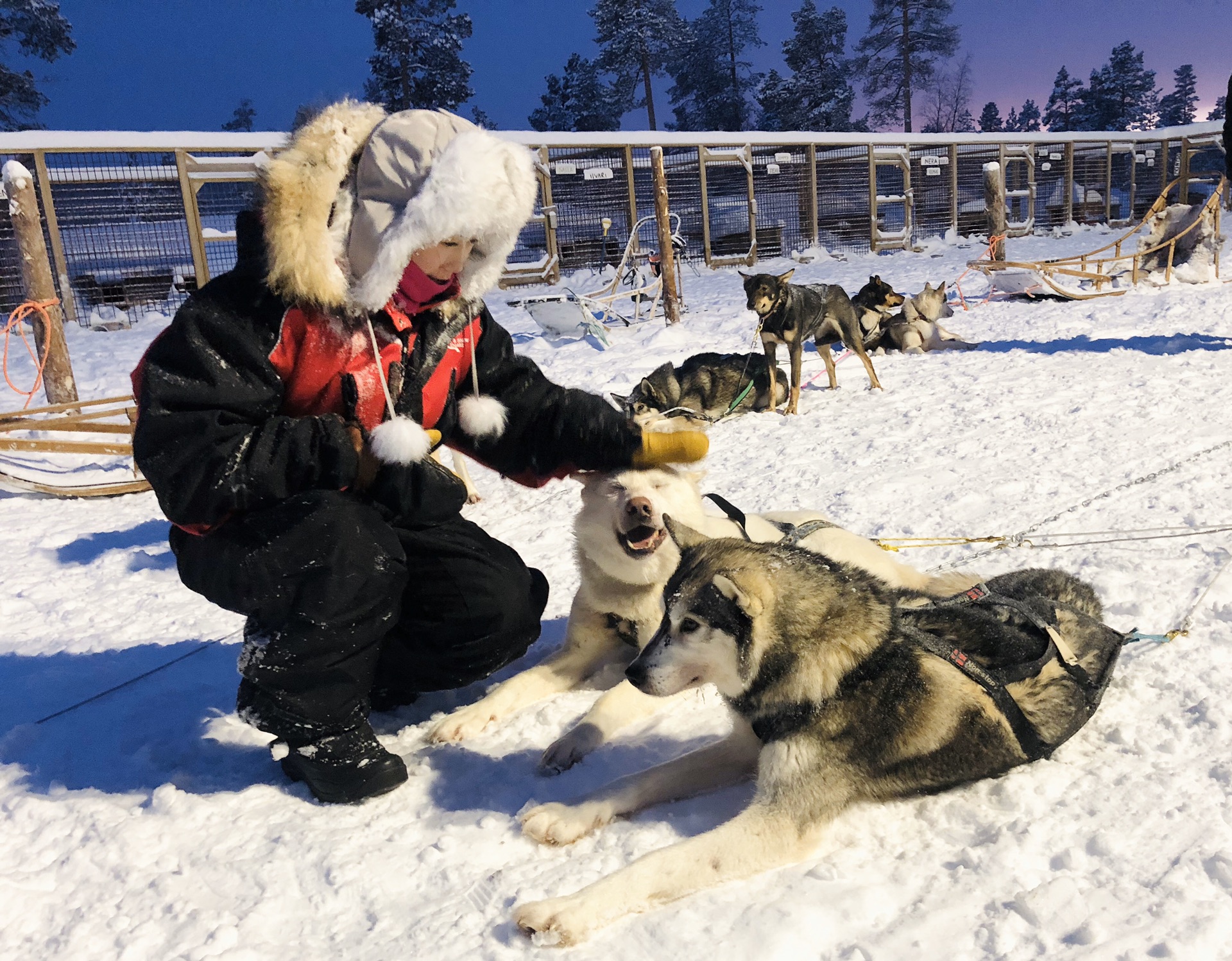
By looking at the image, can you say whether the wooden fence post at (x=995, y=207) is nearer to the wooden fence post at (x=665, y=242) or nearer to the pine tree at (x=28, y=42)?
the wooden fence post at (x=665, y=242)

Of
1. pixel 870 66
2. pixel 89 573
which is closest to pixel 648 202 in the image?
pixel 89 573

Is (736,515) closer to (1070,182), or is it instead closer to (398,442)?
(398,442)

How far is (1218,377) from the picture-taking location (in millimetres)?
5102

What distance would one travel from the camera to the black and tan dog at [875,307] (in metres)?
7.70

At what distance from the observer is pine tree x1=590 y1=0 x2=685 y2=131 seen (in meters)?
31.8

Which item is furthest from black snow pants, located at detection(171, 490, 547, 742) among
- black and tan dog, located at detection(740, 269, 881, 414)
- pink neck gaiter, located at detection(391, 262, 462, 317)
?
black and tan dog, located at detection(740, 269, 881, 414)

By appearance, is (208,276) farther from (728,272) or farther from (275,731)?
(275,731)

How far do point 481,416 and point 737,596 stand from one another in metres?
0.84

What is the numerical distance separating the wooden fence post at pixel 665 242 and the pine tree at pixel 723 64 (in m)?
31.2

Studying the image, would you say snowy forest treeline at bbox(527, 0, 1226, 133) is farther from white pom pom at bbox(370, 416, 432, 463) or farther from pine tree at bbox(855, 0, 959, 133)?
white pom pom at bbox(370, 416, 432, 463)

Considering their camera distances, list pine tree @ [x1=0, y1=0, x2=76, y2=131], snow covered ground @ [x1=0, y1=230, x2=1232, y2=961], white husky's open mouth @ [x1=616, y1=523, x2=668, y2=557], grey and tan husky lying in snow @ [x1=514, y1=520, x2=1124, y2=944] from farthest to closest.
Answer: pine tree @ [x1=0, y1=0, x2=76, y2=131] → white husky's open mouth @ [x1=616, y1=523, x2=668, y2=557] → grey and tan husky lying in snow @ [x1=514, y1=520, x2=1124, y2=944] → snow covered ground @ [x1=0, y1=230, x2=1232, y2=961]

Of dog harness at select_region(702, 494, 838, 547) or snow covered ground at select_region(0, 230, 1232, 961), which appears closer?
snow covered ground at select_region(0, 230, 1232, 961)

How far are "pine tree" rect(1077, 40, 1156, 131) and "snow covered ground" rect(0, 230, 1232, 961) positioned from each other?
1828 inches

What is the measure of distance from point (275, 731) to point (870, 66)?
36.7 meters
